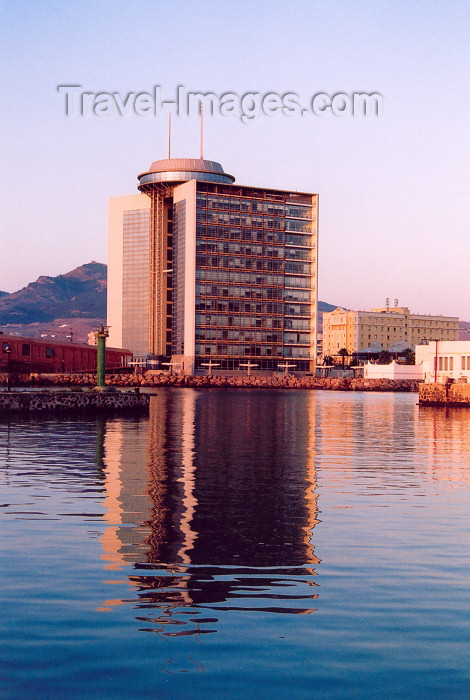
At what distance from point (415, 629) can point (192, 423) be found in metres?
50.6

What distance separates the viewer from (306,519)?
22.2m

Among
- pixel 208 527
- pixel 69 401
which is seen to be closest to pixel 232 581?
pixel 208 527

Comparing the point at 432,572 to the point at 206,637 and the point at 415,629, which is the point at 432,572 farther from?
the point at 206,637

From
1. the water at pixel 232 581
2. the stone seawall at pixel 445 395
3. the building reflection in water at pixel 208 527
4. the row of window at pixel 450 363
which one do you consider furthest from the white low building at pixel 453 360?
the water at pixel 232 581

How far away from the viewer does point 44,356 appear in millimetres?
169750

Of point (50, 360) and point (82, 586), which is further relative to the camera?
point (50, 360)

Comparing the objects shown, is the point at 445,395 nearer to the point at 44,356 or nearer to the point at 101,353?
the point at 101,353

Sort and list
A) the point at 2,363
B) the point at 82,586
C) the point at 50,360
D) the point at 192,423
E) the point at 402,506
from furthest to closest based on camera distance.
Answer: the point at 50,360
the point at 2,363
the point at 192,423
the point at 402,506
the point at 82,586

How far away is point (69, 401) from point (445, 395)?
182 ft

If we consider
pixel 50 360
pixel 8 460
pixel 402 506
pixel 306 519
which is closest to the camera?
pixel 306 519

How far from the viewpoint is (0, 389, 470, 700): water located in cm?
1074

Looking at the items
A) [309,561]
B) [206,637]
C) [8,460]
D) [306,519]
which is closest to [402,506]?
[306,519]

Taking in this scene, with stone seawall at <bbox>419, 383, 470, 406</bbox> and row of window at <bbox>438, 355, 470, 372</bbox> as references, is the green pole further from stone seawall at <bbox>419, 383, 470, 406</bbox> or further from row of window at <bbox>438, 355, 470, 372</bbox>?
row of window at <bbox>438, 355, 470, 372</bbox>

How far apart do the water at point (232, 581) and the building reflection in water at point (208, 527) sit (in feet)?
0.21
